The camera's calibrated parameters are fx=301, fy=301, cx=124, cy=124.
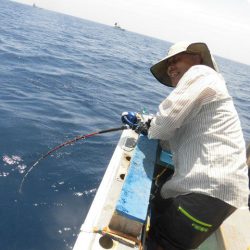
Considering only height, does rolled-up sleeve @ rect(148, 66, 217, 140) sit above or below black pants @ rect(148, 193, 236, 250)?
above

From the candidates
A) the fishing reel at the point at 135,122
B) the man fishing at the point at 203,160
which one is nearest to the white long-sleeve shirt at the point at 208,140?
the man fishing at the point at 203,160

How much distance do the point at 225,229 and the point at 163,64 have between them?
2115 millimetres

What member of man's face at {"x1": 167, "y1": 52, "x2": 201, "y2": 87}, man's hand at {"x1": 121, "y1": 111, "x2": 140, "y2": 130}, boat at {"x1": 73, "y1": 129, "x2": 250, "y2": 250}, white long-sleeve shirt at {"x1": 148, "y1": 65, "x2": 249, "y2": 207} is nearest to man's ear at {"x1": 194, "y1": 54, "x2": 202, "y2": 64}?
man's face at {"x1": 167, "y1": 52, "x2": 201, "y2": 87}

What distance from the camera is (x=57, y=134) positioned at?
6.49m

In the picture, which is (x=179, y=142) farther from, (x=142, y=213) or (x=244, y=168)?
(x=142, y=213)

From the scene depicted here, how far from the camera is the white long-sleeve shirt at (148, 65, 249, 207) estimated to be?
2211 mm

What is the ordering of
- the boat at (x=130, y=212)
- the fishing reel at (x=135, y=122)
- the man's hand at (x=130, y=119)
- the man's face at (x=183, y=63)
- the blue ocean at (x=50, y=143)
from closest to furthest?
the boat at (x=130, y=212), the man's face at (x=183, y=63), the fishing reel at (x=135, y=122), the man's hand at (x=130, y=119), the blue ocean at (x=50, y=143)

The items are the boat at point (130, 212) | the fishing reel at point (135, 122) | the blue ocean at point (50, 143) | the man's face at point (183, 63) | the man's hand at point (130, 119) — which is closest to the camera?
the boat at point (130, 212)

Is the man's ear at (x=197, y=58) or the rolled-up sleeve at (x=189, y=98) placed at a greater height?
the man's ear at (x=197, y=58)

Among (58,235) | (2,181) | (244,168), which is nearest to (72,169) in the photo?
(2,181)

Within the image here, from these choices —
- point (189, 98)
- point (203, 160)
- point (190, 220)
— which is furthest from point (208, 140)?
point (190, 220)

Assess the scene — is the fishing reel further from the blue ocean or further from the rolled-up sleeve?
the blue ocean

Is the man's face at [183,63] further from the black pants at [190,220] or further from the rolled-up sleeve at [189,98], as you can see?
the black pants at [190,220]

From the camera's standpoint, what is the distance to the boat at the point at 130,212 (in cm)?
220
